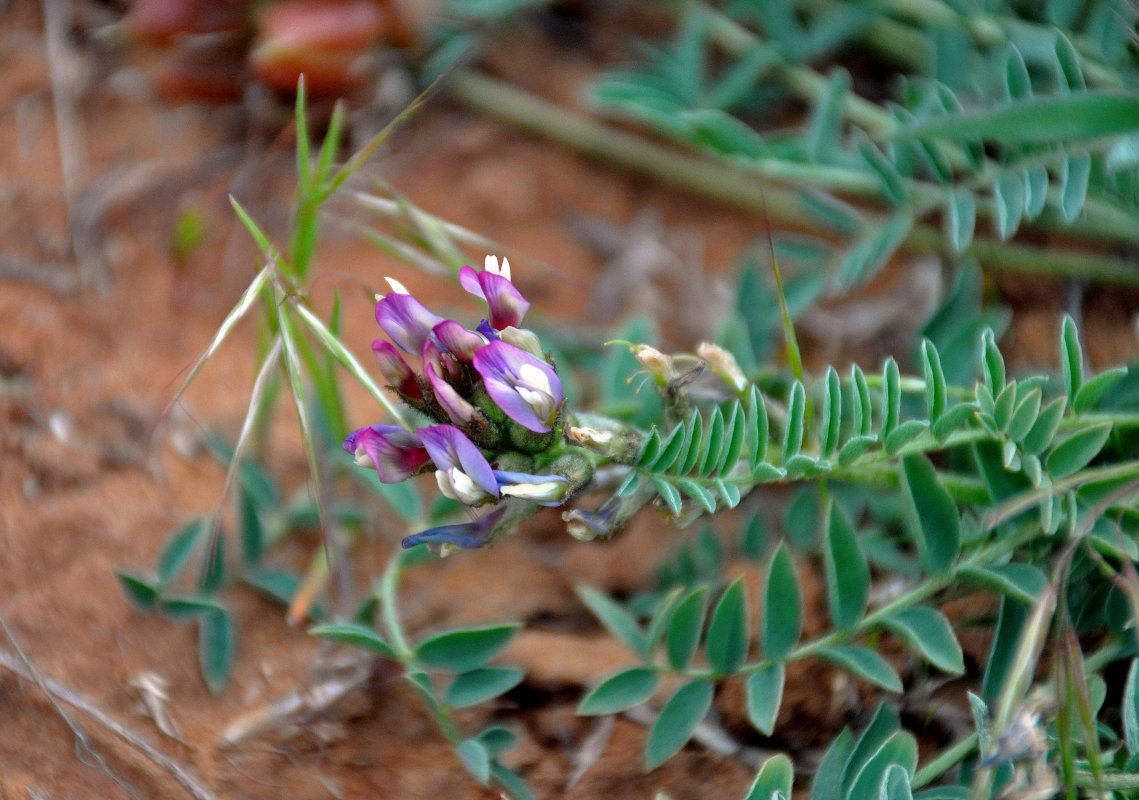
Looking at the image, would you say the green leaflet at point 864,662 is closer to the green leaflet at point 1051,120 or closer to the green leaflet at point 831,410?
the green leaflet at point 831,410

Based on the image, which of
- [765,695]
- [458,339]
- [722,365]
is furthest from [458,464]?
[765,695]

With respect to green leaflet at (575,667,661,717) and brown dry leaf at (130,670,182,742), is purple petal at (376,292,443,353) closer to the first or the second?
green leaflet at (575,667,661,717)

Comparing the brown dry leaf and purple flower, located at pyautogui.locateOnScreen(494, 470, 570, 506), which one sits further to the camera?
the brown dry leaf

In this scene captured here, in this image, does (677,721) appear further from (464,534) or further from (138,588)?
(138,588)

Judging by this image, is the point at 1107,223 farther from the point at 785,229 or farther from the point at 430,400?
the point at 430,400

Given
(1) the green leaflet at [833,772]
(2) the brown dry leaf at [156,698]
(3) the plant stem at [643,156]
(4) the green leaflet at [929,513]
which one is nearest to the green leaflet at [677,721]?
(1) the green leaflet at [833,772]

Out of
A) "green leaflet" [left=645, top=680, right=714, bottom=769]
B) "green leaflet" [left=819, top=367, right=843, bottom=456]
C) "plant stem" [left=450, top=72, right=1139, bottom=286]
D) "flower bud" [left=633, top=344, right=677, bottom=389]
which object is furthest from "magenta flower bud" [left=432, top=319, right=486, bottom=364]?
"plant stem" [left=450, top=72, right=1139, bottom=286]
